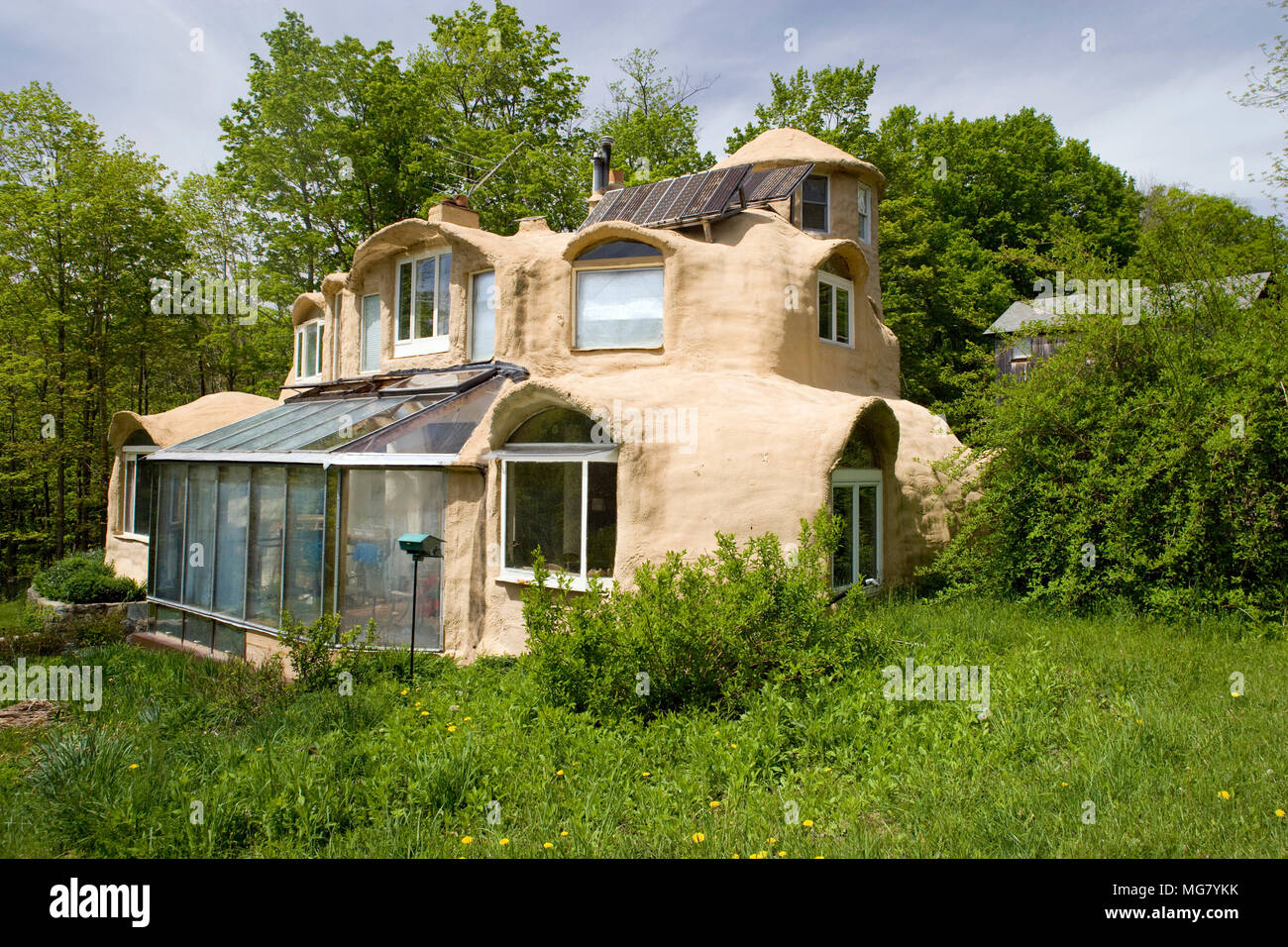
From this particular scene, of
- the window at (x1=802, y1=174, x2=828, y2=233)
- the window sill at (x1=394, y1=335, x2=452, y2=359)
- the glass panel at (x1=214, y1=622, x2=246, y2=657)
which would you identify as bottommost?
the glass panel at (x1=214, y1=622, x2=246, y2=657)

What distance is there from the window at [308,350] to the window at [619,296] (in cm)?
1013

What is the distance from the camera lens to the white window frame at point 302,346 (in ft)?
67.1

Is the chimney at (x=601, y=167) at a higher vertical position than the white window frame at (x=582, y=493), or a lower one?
higher

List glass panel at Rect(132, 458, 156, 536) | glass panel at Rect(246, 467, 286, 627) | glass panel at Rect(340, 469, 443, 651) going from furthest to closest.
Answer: glass panel at Rect(132, 458, 156, 536), glass panel at Rect(246, 467, 286, 627), glass panel at Rect(340, 469, 443, 651)

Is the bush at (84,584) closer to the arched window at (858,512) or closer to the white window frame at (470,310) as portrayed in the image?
the white window frame at (470,310)

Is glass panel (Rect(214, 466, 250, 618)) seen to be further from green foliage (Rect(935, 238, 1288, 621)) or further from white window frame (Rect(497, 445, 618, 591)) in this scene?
green foliage (Rect(935, 238, 1288, 621))

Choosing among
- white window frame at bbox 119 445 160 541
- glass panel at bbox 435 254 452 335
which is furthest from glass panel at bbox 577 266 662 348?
white window frame at bbox 119 445 160 541

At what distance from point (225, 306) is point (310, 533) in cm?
2014

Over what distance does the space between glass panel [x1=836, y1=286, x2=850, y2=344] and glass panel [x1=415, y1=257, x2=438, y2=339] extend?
7775 millimetres

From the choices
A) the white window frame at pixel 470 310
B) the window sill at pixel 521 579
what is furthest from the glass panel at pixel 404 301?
the window sill at pixel 521 579

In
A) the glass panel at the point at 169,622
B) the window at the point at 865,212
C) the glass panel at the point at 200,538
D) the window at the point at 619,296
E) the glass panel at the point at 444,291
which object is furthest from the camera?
the window at the point at 865,212

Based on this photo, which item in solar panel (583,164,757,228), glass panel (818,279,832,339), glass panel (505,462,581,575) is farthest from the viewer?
glass panel (818,279,832,339)

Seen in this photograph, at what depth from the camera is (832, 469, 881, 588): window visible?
36.4ft
